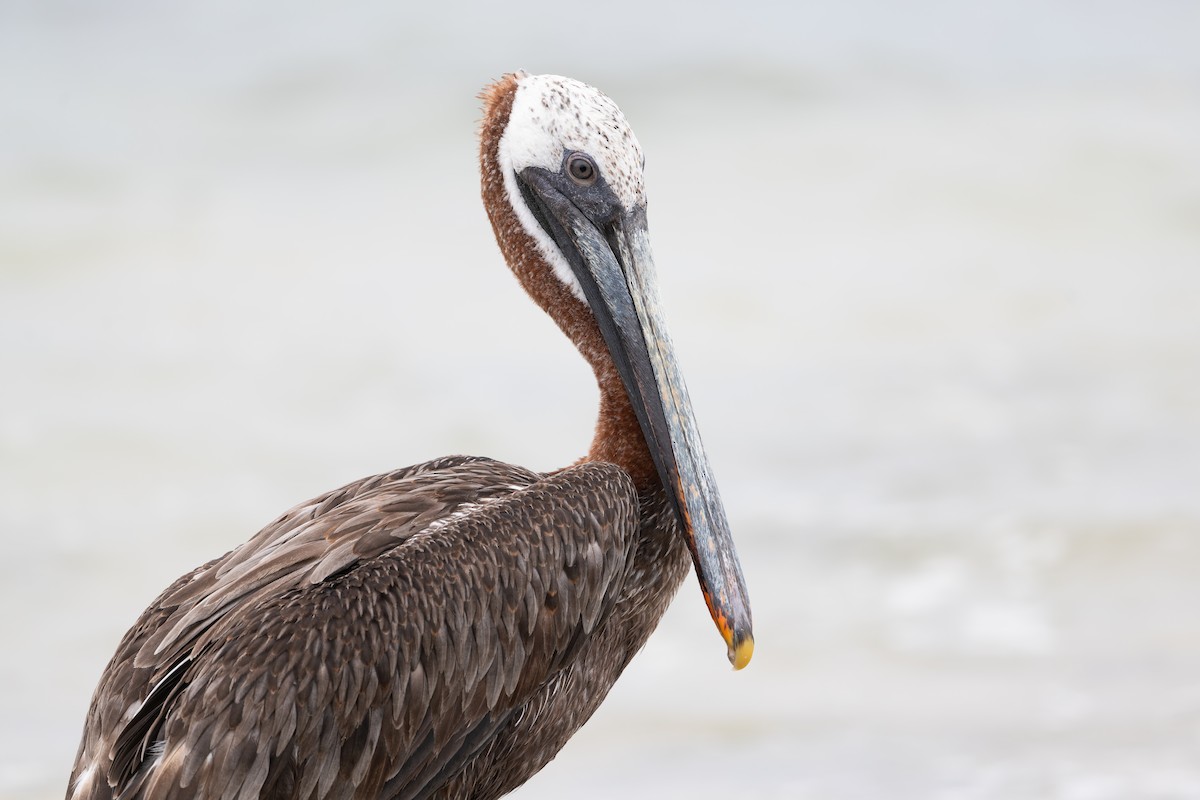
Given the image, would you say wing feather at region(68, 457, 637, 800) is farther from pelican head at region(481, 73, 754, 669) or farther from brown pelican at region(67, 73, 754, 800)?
pelican head at region(481, 73, 754, 669)

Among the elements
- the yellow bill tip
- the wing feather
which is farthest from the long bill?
the wing feather

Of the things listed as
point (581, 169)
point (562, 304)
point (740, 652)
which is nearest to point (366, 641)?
point (740, 652)

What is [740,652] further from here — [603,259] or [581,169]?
[581,169]

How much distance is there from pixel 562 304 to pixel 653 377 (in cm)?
37

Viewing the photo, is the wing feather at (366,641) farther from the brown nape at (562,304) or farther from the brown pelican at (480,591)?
the brown nape at (562,304)

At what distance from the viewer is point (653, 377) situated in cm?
432

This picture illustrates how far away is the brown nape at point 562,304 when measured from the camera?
4418mm

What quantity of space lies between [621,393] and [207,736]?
4.69ft

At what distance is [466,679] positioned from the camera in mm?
3938

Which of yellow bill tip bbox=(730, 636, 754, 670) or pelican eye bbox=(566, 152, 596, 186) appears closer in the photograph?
yellow bill tip bbox=(730, 636, 754, 670)

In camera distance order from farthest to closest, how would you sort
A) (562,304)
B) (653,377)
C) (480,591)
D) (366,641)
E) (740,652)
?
(562,304) → (653,377) → (740,652) → (480,591) → (366,641)

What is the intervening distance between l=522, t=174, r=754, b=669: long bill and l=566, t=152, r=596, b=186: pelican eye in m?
0.07

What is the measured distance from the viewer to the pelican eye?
4348 mm

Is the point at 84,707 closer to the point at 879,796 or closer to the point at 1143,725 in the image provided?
the point at 879,796
